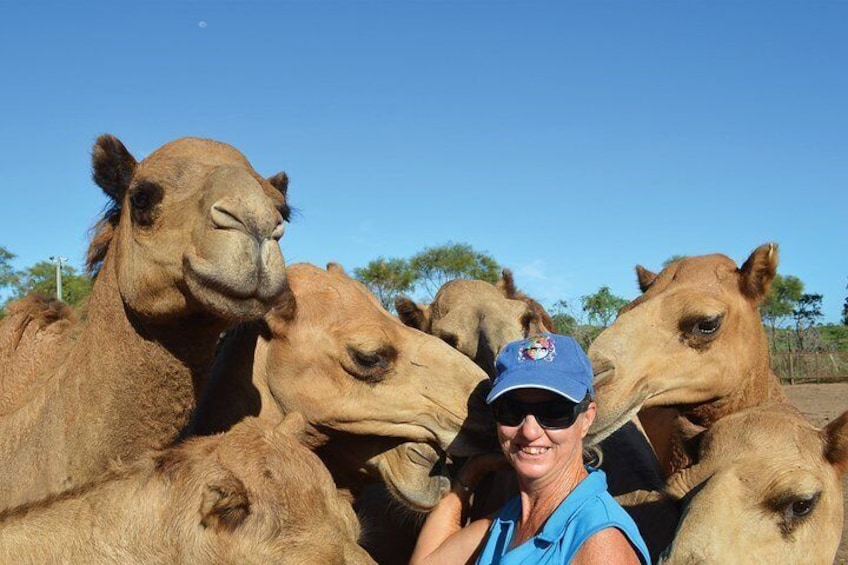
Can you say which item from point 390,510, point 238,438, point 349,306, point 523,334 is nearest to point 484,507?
point 390,510

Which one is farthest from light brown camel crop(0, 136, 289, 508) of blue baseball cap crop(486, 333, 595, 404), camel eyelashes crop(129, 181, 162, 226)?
blue baseball cap crop(486, 333, 595, 404)

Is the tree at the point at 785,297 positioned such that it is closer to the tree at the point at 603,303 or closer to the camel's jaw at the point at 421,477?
the tree at the point at 603,303

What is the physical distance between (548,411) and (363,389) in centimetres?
154

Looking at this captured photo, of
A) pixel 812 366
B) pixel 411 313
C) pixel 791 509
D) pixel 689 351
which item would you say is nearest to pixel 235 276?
pixel 689 351

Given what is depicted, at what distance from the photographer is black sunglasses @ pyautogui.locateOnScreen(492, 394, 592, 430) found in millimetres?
3795

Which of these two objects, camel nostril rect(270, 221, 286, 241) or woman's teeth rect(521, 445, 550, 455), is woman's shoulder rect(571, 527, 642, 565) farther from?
camel nostril rect(270, 221, 286, 241)

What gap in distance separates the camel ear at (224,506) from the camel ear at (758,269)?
12.9ft

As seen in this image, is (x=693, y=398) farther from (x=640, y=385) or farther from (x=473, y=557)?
(x=473, y=557)

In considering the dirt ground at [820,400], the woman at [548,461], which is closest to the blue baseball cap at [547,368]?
the woman at [548,461]

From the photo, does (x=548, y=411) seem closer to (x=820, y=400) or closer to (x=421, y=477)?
(x=421, y=477)

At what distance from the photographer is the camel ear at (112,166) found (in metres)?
4.90

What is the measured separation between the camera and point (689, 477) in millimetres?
5027

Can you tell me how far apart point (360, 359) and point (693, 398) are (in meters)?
2.31

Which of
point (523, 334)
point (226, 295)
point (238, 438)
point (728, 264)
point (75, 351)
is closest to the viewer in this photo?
point (238, 438)
